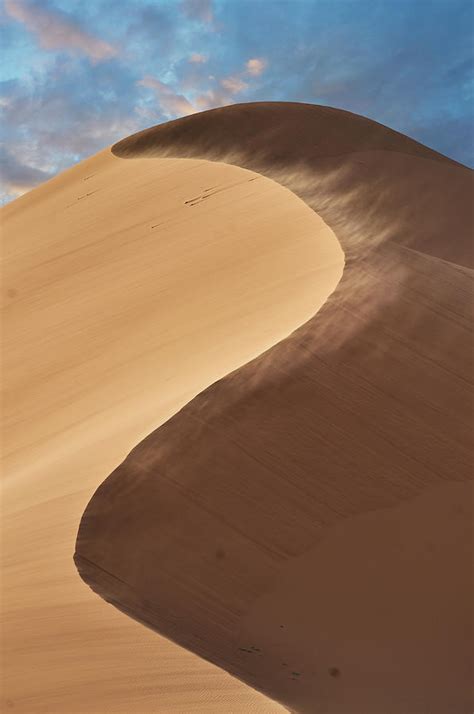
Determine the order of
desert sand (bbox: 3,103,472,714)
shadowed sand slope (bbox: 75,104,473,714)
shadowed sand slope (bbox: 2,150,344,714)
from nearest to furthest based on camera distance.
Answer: shadowed sand slope (bbox: 2,150,344,714) < desert sand (bbox: 3,103,472,714) < shadowed sand slope (bbox: 75,104,473,714)

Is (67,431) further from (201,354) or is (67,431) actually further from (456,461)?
(456,461)

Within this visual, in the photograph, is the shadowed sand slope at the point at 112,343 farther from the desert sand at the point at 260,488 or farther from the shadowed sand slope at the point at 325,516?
the shadowed sand slope at the point at 325,516

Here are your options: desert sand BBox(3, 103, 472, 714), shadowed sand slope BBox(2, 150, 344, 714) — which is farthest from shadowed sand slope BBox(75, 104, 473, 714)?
shadowed sand slope BBox(2, 150, 344, 714)

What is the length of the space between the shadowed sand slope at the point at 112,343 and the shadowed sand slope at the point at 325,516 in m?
0.35

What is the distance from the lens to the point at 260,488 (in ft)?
18.3

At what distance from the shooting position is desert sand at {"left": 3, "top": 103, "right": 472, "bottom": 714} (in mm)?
4371

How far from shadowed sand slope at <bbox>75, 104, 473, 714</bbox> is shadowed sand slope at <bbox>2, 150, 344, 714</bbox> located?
0.35 metres

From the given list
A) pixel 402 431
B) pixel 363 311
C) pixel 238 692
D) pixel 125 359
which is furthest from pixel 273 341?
pixel 238 692

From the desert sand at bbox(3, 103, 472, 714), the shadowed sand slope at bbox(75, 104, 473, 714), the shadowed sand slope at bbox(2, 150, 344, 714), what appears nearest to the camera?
the shadowed sand slope at bbox(2, 150, 344, 714)

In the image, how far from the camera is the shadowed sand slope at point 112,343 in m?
3.99

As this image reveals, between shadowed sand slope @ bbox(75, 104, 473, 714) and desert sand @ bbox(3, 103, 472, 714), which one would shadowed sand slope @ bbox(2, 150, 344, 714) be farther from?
shadowed sand slope @ bbox(75, 104, 473, 714)

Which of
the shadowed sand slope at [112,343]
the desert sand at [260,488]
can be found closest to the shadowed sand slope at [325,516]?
the desert sand at [260,488]

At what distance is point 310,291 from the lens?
7828mm

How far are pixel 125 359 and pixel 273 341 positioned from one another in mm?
2430
